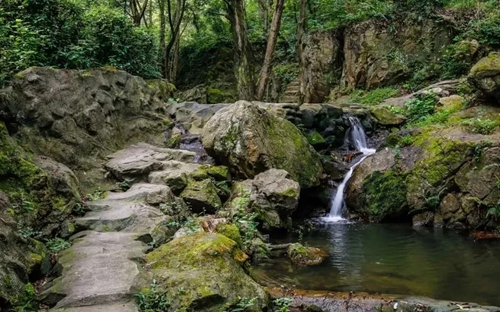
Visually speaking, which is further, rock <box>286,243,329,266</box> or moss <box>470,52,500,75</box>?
moss <box>470,52,500,75</box>

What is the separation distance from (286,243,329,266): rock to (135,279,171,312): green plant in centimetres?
394

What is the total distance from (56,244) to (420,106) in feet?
45.7

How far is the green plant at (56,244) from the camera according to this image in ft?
20.5

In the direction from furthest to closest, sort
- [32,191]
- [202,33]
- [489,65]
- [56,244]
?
[202,33], [489,65], [32,191], [56,244]

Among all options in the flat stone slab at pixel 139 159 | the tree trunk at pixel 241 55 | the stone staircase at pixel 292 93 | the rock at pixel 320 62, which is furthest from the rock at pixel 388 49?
the flat stone slab at pixel 139 159

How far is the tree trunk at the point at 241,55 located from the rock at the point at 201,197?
7832 mm

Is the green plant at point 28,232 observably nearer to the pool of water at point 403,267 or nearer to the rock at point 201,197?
the pool of water at point 403,267

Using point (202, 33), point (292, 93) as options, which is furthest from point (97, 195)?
point (202, 33)

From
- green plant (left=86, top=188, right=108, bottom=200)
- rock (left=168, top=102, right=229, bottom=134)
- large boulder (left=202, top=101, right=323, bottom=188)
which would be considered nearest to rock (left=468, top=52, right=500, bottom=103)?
large boulder (left=202, top=101, right=323, bottom=188)

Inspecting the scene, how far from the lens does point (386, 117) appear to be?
54.1 feet

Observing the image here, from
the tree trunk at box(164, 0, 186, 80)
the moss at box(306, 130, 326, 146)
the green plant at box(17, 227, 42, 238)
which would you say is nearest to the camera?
the green plant at box(17, 227, 42, 238)

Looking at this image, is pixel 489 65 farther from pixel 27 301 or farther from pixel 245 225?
pixel 27 301

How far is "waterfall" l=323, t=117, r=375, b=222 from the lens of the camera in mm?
12843

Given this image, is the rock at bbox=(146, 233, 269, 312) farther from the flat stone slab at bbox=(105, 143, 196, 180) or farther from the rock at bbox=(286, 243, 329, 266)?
the flat stone slab at bbox=(105, 143, 196, 180)
